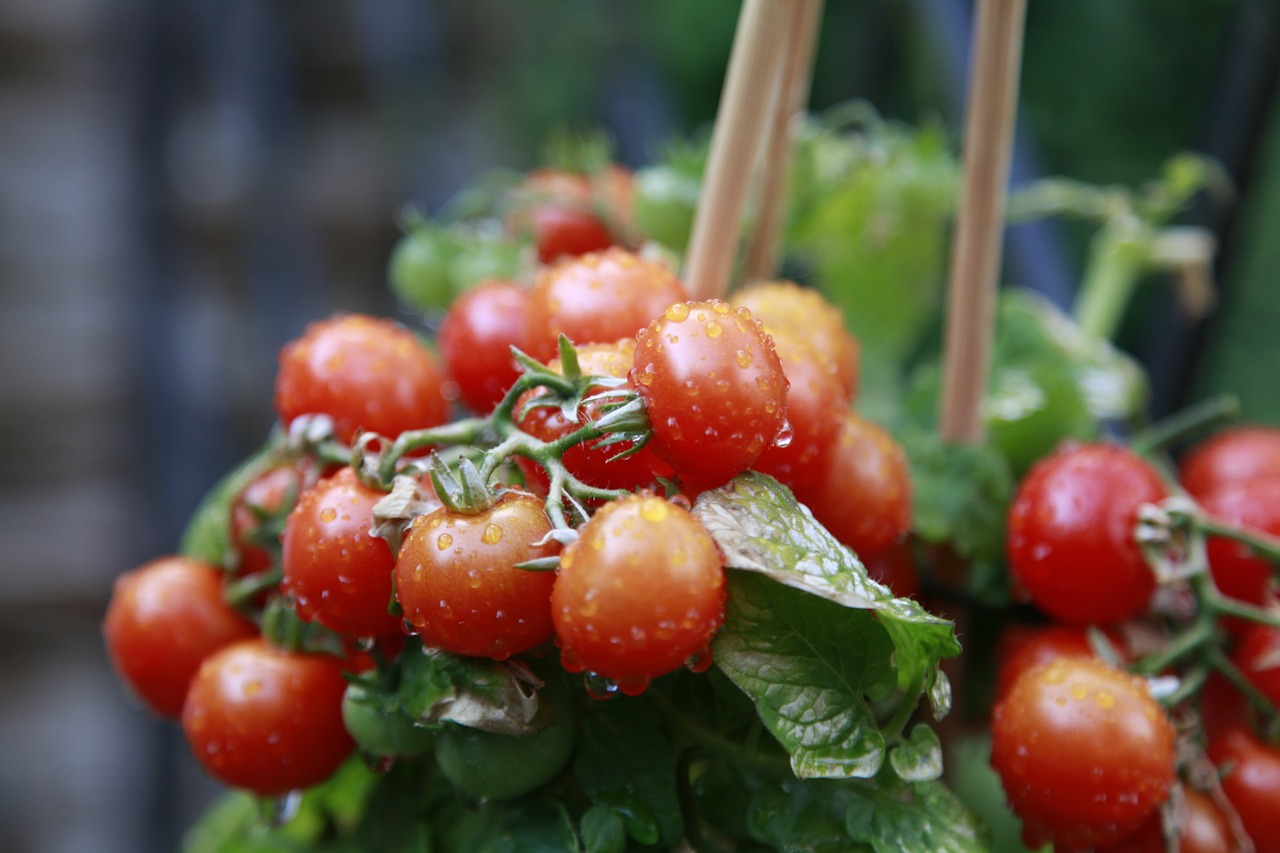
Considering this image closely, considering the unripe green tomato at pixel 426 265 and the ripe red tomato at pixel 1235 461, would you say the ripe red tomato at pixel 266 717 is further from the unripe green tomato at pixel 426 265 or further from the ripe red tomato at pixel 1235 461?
the ripe red tomato at pixel 1235 461

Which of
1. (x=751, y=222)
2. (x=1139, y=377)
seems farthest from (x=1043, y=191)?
(x=751, y=222)

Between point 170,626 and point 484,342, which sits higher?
point 484,342

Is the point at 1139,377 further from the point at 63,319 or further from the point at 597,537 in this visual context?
the point at 63,319

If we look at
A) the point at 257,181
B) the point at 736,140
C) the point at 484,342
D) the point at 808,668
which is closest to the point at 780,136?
the point at 736,140

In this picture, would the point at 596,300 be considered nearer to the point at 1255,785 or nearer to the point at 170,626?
the point at 170,626

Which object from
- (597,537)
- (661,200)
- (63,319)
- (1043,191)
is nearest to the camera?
(597,537)

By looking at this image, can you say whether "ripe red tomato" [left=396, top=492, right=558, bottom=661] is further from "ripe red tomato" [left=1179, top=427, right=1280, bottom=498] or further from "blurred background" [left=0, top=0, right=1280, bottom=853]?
"blurred background" [left=0, top=0, right=1280, bottom=853]
